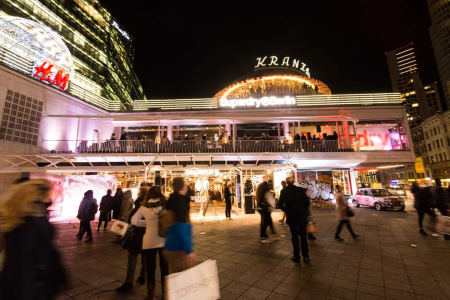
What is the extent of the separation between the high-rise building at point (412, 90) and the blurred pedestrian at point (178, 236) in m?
123

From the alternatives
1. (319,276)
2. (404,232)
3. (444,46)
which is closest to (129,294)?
(319,276)

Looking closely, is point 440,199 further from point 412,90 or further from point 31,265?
point 412,90

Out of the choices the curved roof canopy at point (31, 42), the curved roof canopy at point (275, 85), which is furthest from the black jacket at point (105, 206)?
the curved roof canopy at point (275, 85)

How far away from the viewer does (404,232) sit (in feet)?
26.8

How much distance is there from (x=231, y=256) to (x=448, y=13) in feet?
396

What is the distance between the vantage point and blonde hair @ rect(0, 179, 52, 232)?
1.98 metres

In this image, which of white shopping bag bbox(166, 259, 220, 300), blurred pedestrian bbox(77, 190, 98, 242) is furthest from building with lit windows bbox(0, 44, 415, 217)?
white shopping bag bbox(166, 259, 220, 300)

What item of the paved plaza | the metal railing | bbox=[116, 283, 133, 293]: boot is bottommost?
the paved plaza

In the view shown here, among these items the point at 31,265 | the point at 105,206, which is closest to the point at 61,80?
the point at 105,206

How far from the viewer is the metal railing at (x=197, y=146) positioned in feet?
50.5

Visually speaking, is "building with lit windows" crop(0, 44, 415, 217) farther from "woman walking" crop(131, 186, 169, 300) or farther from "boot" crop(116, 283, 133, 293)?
"woman walking" crop(131, 186, 169, 300)

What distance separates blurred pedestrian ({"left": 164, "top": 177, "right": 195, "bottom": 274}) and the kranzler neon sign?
20325 mm

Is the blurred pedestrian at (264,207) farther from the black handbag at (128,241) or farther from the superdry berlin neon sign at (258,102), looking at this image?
the superdry berlin neon sign at (258,102)

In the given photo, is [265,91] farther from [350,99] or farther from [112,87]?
[112,87]
